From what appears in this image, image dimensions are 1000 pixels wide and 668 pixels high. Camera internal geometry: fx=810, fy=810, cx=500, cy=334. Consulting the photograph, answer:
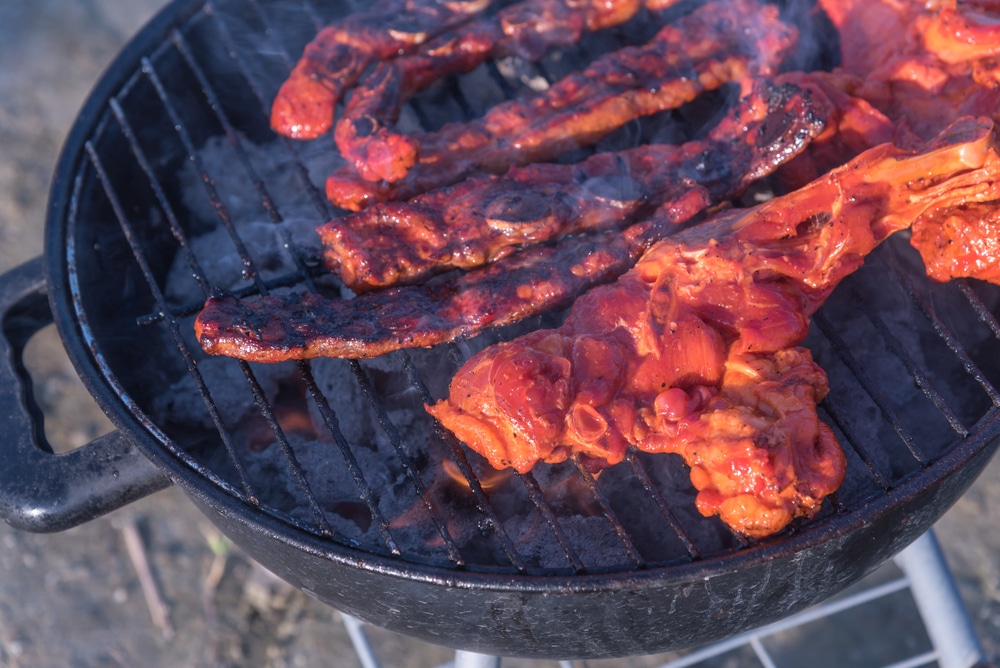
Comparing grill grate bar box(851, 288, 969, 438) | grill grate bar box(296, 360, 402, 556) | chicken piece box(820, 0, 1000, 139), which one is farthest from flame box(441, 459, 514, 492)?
chicken piece box(820, 0, 1000, 139)

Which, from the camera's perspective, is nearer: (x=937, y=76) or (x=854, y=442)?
(x=854, y=442)

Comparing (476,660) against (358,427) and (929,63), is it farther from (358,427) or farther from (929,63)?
(929,63)

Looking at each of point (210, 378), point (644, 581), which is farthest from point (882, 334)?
point (210, 378)

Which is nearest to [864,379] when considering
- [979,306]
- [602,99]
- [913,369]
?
[913,369]

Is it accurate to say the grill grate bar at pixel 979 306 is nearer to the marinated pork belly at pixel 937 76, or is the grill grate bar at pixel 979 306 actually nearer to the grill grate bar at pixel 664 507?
the marinated pork belly at pixel 937 76

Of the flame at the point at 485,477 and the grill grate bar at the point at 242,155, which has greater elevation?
the grill grate bar at the point at 242,155

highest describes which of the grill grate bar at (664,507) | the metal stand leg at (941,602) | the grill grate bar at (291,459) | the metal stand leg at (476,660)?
the grill grate bar at (291,459)

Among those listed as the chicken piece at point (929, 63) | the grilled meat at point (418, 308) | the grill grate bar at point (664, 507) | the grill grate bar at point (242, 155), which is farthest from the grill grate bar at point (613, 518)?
the chicken piece at point (929, 63)
